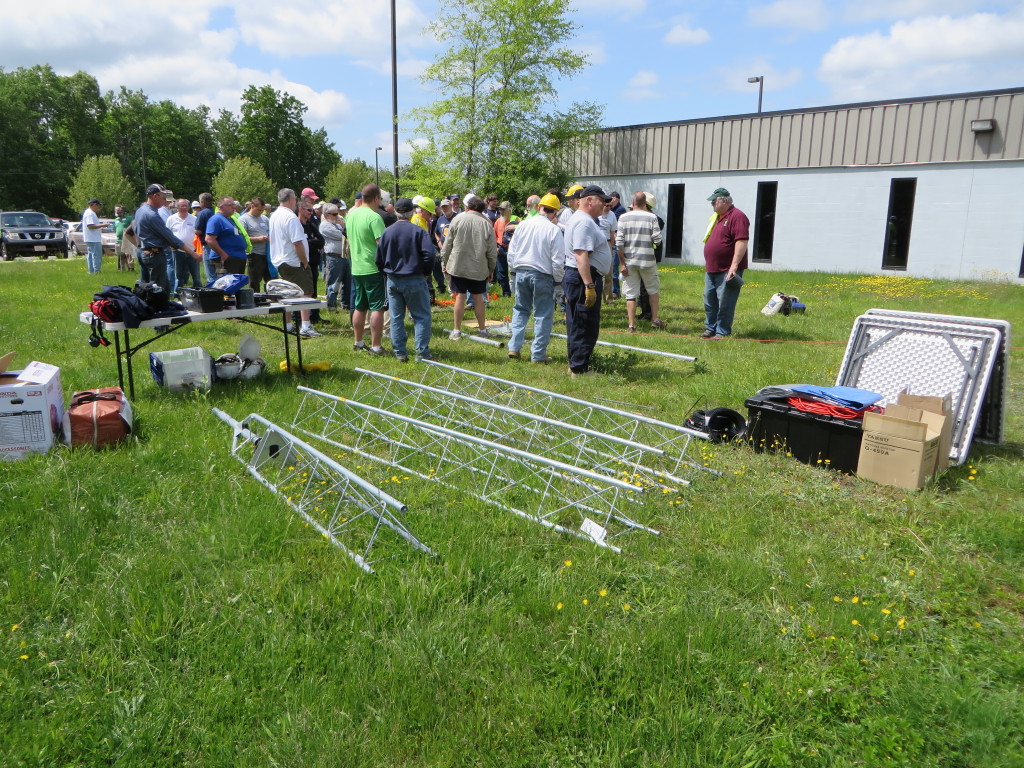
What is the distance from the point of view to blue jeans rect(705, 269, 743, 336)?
9297 mm

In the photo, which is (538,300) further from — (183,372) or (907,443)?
(907,443)

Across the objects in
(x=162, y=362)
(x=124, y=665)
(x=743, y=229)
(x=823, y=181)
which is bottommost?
(x=124, y=665)

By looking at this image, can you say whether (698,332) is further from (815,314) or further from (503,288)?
(503,288)

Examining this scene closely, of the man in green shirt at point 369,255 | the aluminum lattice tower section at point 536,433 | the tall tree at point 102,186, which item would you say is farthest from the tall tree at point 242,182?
the aluminum lattice tower section at point 536,433

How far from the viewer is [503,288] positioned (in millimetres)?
14055

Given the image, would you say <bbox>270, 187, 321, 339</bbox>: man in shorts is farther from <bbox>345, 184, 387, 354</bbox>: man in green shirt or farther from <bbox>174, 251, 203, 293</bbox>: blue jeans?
<bbox>174, 251, 203, 293</bbox>: blue jeans

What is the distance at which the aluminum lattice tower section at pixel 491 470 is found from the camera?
12.9ft

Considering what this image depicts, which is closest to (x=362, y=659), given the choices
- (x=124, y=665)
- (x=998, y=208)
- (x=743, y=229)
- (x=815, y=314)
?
(x=124, y=665)

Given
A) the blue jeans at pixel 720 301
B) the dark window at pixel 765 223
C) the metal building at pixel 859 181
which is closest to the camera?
the blue jeans at pixel 720 301

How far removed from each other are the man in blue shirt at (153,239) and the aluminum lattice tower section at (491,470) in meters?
4.37

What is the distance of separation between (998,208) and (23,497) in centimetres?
2014

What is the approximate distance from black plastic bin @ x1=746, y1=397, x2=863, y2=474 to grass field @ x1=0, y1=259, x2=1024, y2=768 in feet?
0.45

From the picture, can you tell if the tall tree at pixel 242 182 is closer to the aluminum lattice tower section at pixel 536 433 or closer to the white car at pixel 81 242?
the white car at pixel 81 242

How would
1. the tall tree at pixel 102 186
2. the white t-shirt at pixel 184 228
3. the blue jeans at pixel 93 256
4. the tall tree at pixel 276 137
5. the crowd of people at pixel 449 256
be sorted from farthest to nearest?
the tall tree at pixel 276 137, the tall tree at pixel 102 186, the blue jeans at pixel 93 256, the white t-shirt at pixel 184 228, the crowd of people at pixel 449 256
